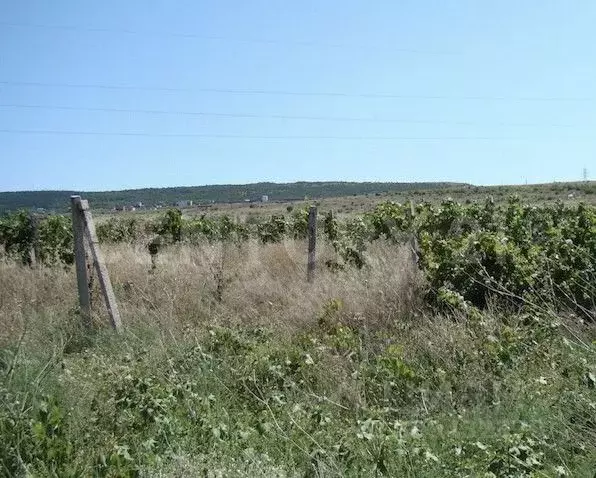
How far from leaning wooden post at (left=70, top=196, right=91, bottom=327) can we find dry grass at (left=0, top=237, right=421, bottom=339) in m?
0.18

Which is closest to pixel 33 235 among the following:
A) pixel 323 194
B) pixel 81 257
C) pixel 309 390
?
pixel 81 257

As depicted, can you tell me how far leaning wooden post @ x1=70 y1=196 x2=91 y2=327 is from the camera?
8.14 metres

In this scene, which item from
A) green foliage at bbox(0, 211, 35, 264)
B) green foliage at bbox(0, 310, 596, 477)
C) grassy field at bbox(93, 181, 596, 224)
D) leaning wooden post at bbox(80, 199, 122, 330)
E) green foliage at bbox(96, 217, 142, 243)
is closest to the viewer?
green foliage at bbox(0, 310, 596, 477)

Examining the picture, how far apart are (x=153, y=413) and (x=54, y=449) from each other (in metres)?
0.74

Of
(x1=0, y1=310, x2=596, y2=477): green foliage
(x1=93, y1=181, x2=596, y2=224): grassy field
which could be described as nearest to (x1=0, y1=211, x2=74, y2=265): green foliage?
(x1=0, y1=310, x2=596, y2=477): green foliage

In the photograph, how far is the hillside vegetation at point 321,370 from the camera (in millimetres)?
3777

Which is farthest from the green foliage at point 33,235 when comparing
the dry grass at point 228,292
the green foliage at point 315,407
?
the green foliage at point 315,407

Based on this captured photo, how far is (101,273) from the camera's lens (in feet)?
26.2

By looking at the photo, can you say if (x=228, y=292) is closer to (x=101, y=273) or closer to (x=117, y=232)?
(x=101, y=273)

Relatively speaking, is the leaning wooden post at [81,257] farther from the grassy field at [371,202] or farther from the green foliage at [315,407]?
the grassy field at [371,202]

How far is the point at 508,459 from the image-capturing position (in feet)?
11.5

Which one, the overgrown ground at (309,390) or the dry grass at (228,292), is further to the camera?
the dry grass at (228,292)

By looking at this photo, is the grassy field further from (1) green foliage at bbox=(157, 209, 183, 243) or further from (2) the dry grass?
(2) the dry grass

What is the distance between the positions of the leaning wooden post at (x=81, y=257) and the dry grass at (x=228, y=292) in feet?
0.59
